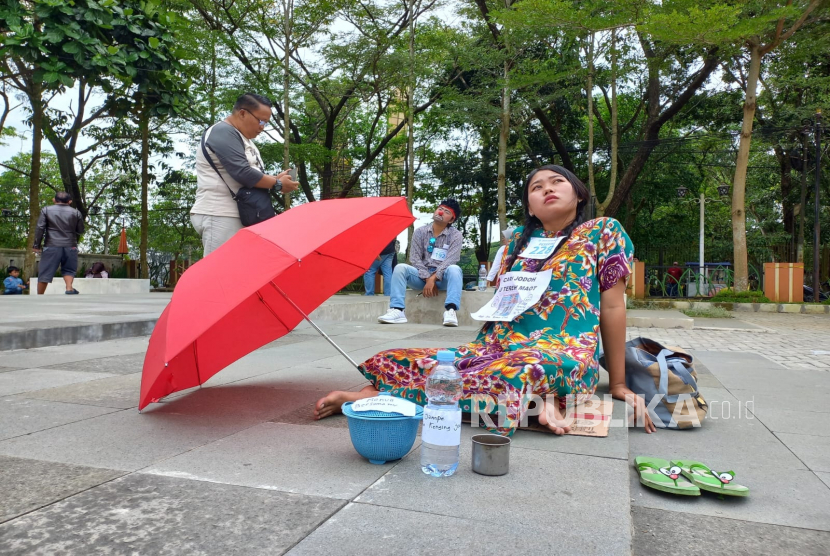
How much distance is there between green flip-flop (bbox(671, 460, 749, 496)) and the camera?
6.45 feet

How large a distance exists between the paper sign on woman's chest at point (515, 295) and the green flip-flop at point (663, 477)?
851 millimetres

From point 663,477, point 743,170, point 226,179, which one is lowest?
point 663,477

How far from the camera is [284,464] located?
211cm

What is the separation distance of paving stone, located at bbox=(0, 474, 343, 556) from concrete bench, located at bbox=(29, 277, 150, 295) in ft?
46.8

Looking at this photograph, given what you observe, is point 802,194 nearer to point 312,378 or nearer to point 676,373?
point 676,373

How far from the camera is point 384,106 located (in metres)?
21.4

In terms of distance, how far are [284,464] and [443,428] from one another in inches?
22.5

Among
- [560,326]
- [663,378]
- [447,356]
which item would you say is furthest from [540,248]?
[447,356]

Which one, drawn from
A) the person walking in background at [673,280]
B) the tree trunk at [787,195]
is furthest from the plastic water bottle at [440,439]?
the tree trunk at [787,195]

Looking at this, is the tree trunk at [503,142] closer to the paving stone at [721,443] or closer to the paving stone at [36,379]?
the paving stone at [36,379]

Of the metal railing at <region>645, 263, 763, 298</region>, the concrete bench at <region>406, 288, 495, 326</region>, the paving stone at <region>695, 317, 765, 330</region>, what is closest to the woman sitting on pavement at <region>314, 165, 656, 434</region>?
the concrete bench at <region>406, 288, 495, 326</region>

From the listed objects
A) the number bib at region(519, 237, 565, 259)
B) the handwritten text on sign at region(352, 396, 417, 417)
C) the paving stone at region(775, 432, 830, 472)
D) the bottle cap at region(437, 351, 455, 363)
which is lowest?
the paving stone at region(775, 432, 830, 472)

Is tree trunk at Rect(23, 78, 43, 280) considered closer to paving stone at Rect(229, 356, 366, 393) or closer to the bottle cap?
paving stone at Rect(229, 356, 366, 393)

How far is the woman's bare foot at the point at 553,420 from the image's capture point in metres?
2.49
